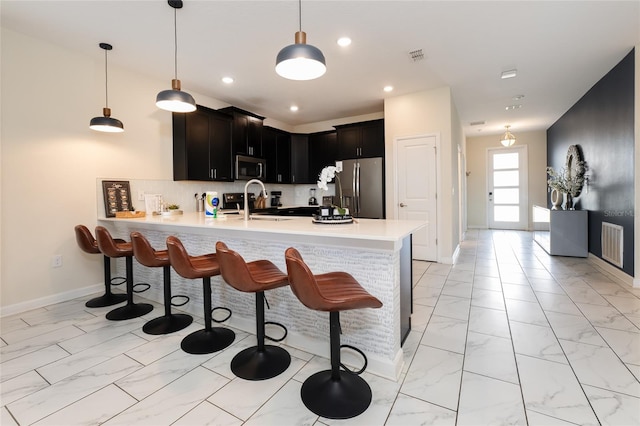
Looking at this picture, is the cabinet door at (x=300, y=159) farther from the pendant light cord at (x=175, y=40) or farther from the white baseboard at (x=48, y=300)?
the white baseboard at (x=48, y=300)

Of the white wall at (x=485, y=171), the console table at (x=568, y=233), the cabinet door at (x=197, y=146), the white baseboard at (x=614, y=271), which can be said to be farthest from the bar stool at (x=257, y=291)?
the white wall at (x=485, y=171)

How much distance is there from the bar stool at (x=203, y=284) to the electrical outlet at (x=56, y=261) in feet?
6.88

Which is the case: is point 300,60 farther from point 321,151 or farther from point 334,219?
point 321,151

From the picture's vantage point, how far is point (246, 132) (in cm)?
512

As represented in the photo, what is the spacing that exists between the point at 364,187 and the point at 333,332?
3.96m

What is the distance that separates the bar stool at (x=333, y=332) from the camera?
1.46 m

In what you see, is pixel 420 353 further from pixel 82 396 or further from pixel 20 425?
pixel 20 425

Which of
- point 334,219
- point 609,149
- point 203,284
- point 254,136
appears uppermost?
point 254,136

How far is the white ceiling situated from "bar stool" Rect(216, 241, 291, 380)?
227cm

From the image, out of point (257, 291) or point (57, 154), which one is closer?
point (257, 291)

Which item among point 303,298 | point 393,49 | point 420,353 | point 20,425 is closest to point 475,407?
point 420,353

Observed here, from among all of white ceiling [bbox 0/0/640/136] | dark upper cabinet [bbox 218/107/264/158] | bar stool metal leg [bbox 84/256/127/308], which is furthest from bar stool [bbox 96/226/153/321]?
dark upper cabinet [bbox 218/107/264/158]

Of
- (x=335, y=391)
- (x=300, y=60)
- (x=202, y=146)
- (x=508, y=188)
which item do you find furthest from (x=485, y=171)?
(x=335, y=391)

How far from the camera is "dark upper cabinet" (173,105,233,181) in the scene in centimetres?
424
